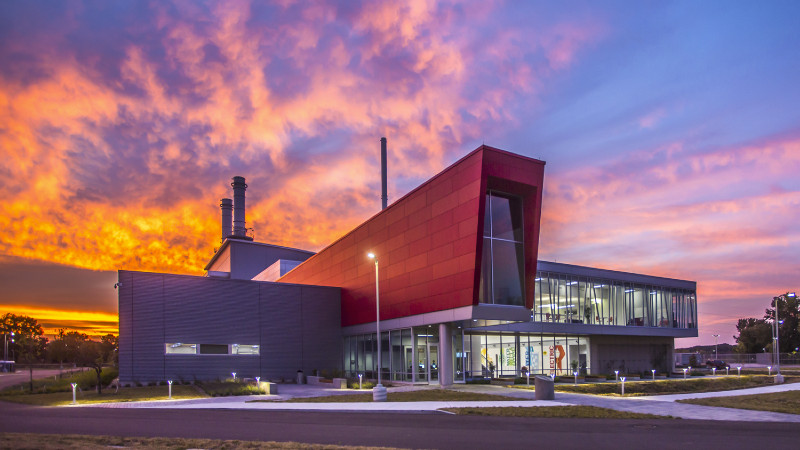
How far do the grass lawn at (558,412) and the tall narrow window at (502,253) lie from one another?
1191cm

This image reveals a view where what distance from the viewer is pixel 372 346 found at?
154 ft

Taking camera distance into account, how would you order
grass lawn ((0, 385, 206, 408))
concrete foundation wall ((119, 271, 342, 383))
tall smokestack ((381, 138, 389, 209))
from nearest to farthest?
grass lawn ((0, 385, 206, 408)), concrete foundation wall ((119, 271, 342, 383)), tall smokestack ((381, 138, 389, 209))

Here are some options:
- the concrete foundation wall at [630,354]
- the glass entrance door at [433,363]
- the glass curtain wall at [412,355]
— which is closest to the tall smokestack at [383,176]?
the glass curtain wall at [412,355]

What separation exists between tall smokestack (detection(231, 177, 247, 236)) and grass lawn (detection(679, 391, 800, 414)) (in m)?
73.4

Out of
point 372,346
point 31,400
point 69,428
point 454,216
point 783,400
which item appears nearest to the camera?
point 69,428

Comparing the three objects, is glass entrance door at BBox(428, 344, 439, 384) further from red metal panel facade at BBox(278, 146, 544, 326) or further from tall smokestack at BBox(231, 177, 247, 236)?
tall smokestack at BBox(231, 177, 247, 236)

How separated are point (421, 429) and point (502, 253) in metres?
19.6

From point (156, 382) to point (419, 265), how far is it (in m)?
20.8

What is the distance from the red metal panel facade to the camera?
108 feet

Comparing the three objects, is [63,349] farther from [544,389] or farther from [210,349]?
[544,389]

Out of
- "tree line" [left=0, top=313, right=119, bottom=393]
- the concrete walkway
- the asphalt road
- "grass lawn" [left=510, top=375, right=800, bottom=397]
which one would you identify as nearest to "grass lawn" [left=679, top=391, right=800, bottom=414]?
the concrete walkway

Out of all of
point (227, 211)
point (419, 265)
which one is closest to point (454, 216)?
point (419, 265)

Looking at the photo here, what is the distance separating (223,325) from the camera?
148ft

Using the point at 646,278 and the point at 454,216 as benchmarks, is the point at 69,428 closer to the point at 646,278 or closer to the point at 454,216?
the point at 454,216
